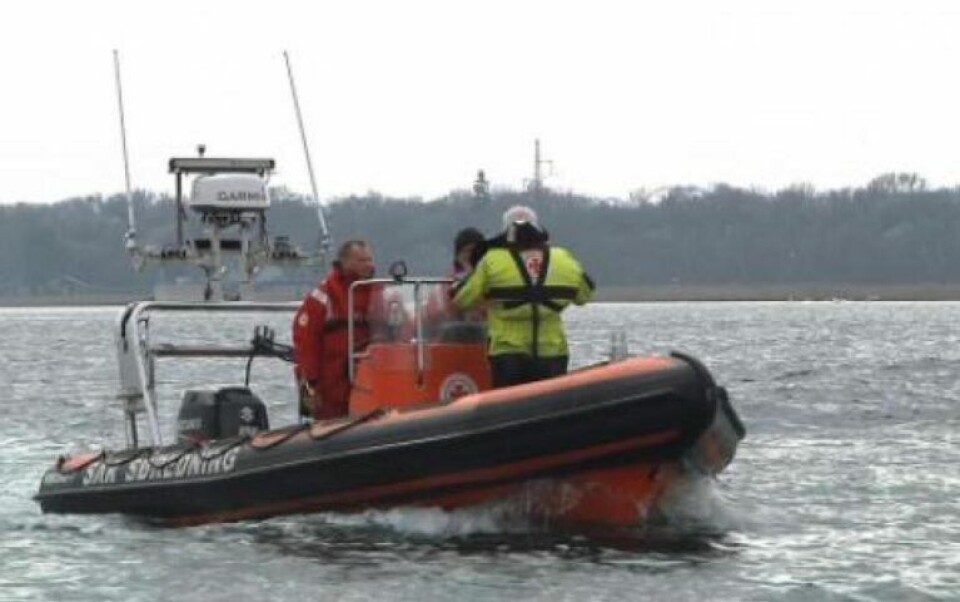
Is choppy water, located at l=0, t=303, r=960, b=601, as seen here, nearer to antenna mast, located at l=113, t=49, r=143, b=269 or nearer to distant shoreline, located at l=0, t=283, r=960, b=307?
antenna mast, located at l=113, t=49, r=143, b=269

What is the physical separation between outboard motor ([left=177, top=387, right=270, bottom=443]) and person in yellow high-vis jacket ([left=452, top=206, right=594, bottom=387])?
2.00 meters

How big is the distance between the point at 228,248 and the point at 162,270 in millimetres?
737

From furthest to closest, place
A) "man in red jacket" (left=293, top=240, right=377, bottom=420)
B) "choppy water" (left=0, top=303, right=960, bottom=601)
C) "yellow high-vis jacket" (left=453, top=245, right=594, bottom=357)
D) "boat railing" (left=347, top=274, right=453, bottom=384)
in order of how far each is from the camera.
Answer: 1. "man in red jacket" (left=293, top=240, right=377, bottom=420)
2. "boat railing" (left=347, top=274, right=453, bottom=384)
3. "yellow high-vis jacket" (left=453, top=245, right=594, bottom=357)
4. "choppy water" (left=0, top=303, right=960, bottom=601)

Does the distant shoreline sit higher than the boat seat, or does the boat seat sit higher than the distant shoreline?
the boat seat

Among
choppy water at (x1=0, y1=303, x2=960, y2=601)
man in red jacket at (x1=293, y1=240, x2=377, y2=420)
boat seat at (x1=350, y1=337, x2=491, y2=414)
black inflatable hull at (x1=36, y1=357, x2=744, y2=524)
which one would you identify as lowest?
choppy water at (x1=0, y1=303, x2=960, y2=601)

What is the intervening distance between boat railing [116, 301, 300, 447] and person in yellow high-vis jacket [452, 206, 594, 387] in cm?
185

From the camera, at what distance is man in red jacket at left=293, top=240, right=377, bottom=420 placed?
37.2ft

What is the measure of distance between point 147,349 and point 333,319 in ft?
4.75

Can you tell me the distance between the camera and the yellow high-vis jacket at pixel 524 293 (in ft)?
34.6

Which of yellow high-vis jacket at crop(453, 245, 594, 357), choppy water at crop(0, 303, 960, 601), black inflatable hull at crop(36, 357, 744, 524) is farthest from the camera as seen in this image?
yellow high-vis jacket at crop(453, 245, 594, 357)

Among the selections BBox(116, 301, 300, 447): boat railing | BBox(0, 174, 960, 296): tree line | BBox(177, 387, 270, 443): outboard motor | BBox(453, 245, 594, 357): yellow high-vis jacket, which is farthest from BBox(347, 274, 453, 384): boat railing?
BBox(0, 174, 960, 296): tree line

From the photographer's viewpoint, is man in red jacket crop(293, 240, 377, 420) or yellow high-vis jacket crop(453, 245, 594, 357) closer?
yellow high-vis jacket crop(453, 245, 594, 357)

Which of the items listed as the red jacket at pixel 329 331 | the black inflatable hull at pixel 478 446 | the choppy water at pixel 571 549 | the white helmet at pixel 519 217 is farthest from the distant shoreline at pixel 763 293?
the white helmet at pixel 519 217

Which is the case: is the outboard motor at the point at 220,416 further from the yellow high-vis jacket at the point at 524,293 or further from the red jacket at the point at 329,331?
the yellow high-vis jacket at the point at 524,293
